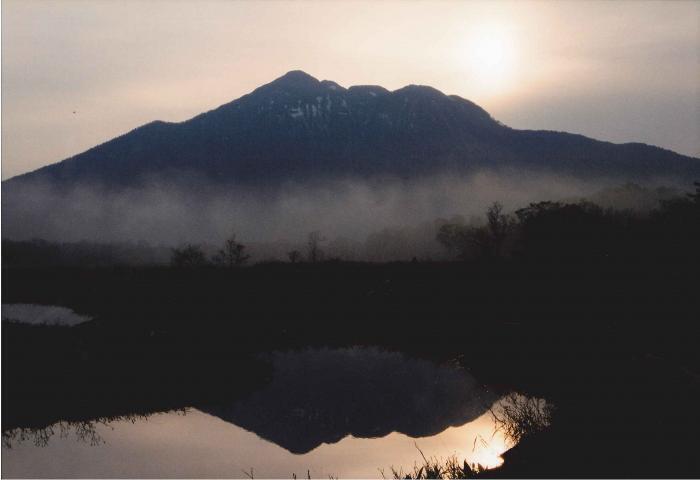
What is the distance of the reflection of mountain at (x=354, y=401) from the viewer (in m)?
27.7

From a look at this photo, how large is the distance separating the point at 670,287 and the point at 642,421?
112 feet

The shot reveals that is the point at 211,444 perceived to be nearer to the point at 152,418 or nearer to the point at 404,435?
the point at 152,418

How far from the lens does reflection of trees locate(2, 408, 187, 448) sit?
25.0m

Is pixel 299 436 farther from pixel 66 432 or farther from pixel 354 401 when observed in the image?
pixel 66 432

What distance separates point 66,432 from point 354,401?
1285 centimetres

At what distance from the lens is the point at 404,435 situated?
87.7 ft

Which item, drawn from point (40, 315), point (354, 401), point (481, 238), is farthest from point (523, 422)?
point (481, 238)

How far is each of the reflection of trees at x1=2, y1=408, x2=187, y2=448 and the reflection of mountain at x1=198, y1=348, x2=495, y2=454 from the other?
4018mm

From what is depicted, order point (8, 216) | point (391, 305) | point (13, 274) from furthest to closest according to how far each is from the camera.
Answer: point (8, 216), point (13, 274), point (391, 305)

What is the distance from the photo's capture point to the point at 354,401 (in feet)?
107

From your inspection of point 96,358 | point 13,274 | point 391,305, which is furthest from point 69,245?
point 96,358

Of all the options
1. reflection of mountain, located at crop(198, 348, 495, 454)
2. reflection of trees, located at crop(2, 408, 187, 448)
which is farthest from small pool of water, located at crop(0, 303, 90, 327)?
reflection of trees, located at crop(2, 408, 187, 448)

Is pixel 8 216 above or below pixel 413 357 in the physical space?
above

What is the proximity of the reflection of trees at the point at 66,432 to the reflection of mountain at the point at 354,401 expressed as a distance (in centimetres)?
402
